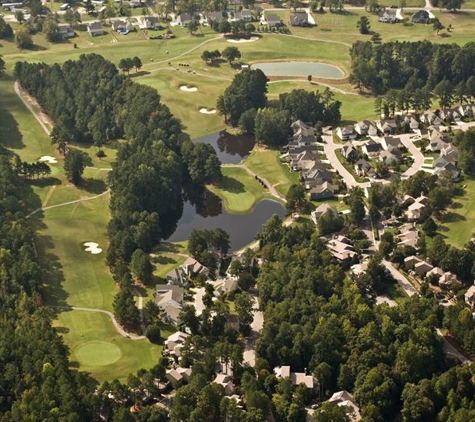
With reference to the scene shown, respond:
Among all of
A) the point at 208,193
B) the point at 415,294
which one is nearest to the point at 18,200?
the point at 208,193

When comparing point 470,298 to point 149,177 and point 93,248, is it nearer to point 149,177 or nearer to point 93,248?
point 149,177

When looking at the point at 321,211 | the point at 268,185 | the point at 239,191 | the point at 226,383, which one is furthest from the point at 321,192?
the point at 226,383

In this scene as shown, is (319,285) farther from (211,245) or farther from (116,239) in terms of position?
(116,239)

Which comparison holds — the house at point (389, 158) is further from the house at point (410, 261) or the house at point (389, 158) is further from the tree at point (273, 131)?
the house at point (410, 261)

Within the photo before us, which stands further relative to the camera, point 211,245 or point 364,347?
point 211,245

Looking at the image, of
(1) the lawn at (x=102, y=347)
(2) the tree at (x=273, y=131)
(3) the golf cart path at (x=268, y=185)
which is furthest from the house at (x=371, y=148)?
(1) the lawn at (x=102, y=347)

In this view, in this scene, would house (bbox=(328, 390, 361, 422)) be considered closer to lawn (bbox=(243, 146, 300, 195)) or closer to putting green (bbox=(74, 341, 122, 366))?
putting green (bbox=(74, 341, 122, 366))
